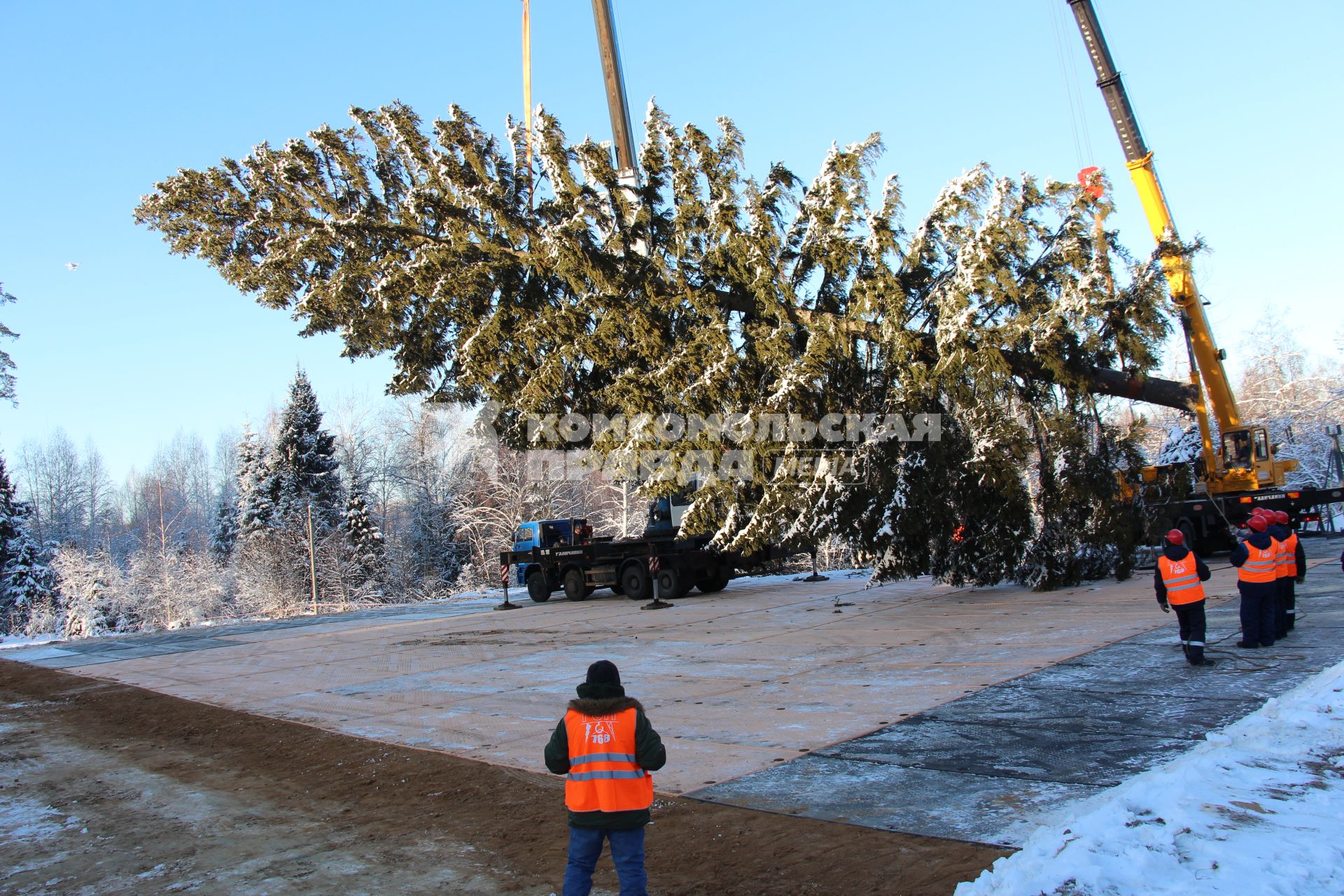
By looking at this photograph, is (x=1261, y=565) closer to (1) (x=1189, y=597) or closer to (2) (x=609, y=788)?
(1) (x=1189, y=597)

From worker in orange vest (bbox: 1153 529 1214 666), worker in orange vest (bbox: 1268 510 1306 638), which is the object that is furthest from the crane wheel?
worker in orange vest (bbox: 1153 529 1214 666)

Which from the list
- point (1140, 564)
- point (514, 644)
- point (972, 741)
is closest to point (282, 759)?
point (972, 741)

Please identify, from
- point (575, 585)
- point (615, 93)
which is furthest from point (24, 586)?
point (615, 93)

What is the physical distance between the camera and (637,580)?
2392cm

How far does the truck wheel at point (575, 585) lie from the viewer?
25828 mm

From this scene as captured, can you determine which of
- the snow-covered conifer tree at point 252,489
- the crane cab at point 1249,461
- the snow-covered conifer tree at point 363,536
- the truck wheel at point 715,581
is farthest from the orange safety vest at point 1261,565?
the snow-covered conifer tree at point 252,489

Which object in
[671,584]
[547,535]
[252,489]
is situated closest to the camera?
[671,584]

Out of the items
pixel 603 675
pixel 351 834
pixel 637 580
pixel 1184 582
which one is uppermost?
pixel 603 675

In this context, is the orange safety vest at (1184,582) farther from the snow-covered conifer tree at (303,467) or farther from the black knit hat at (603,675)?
the snow-covered conifer tree at (303,467)

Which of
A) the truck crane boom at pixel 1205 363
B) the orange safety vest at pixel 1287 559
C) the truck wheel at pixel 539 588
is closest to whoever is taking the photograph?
the orange safety vest at pixel 1287 559

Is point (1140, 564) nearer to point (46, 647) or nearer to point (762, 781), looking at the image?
point (762, 781)

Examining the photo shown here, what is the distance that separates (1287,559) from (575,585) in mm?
18918

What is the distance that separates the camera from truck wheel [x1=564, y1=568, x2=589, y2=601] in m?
25.8

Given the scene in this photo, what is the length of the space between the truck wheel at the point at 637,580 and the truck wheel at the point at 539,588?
3.59 m
